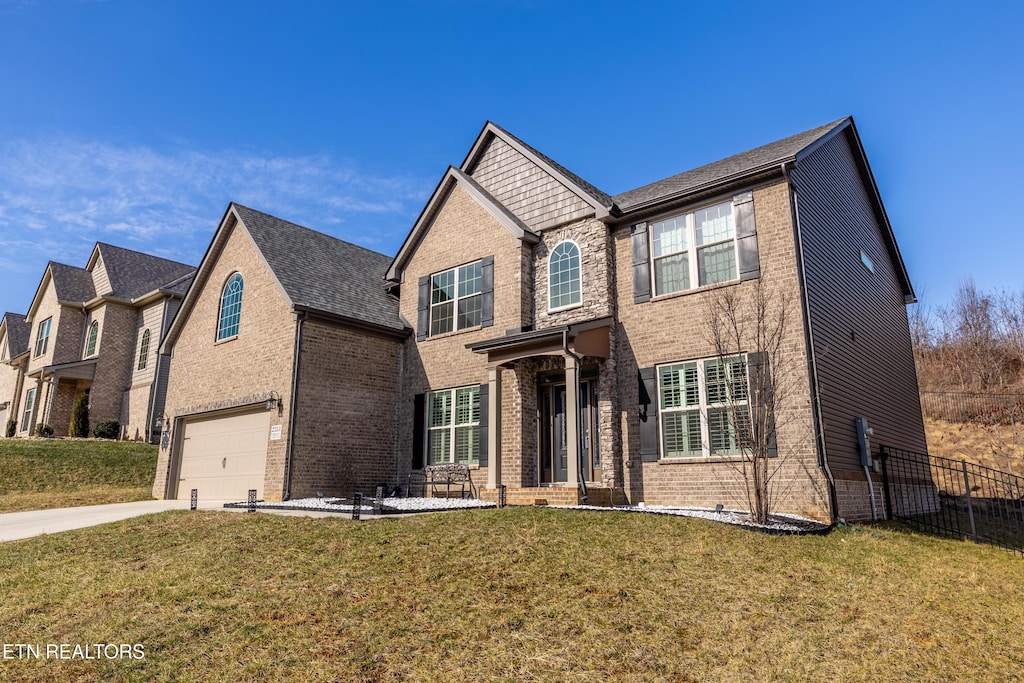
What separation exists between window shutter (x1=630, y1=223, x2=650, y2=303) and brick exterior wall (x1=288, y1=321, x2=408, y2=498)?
6668 mm

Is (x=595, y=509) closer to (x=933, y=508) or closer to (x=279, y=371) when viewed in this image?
(x=279, y=371)

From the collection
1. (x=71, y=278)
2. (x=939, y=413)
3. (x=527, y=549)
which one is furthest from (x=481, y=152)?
(x=71, y=278)

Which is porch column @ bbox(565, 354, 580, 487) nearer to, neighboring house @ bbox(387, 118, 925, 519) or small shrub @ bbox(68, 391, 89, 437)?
neighboring house @ bbox(387, 118, 925, 519)

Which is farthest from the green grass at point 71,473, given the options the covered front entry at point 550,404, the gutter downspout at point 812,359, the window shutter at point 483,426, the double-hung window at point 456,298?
the gutter downspout at point 812,359

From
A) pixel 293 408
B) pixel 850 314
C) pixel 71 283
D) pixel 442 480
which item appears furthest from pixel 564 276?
pixel 71 283

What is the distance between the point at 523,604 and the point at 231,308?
14060 millimetres

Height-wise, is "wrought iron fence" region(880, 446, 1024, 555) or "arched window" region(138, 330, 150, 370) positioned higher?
"arched window" region(138, 330, 150, 370)

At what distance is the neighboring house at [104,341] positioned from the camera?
1078 inches

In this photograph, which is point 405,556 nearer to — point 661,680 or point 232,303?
point 661,680

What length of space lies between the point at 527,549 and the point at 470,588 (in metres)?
1.23

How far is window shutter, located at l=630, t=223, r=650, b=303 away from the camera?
13.4 m

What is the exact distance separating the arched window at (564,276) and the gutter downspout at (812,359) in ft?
14.4

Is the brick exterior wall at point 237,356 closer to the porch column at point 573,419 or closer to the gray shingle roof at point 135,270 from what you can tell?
the porch column at point 573,419

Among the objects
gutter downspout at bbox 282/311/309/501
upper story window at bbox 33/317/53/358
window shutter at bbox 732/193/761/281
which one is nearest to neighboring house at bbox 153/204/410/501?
gutter downspout at bbox 282/311/309/501
